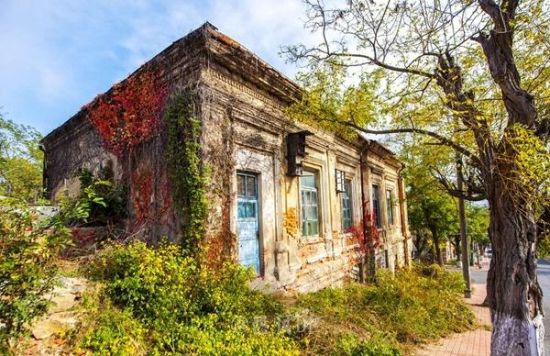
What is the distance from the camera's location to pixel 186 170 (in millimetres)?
5652

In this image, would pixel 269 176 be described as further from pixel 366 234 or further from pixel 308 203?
pixel 366 234

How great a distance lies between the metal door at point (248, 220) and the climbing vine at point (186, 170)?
1.17 m

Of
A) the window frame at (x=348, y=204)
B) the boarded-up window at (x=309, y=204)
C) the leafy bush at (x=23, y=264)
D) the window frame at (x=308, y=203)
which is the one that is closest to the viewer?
the leafy bush at (x=23, y=264)

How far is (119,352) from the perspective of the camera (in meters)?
3.65

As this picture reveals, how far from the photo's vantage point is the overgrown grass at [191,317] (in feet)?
13.3

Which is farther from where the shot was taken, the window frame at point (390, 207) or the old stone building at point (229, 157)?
the window frame at point (390, 207)

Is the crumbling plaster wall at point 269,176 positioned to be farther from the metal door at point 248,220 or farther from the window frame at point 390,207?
the window frame at point 390,207

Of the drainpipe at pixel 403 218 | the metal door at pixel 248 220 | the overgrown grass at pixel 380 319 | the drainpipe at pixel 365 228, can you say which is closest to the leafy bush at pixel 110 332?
the overgrown grass at pixel 380 319

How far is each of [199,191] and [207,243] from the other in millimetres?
867

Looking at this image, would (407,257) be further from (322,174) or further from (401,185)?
(322,174)

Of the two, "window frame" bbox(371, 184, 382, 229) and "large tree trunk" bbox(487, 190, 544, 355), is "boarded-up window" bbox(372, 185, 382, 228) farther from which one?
"large tree trunk" bbox(487, 190, 544, 355)

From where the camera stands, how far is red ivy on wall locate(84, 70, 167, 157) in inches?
257

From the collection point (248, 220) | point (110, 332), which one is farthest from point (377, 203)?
point (110, 332)

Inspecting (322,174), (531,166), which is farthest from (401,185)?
(531,166)
